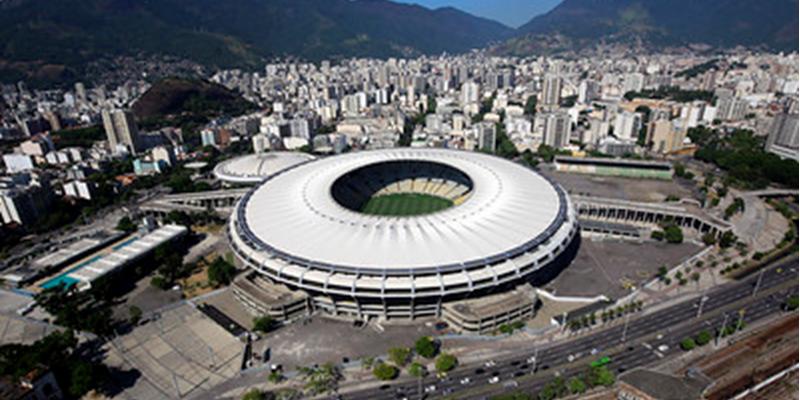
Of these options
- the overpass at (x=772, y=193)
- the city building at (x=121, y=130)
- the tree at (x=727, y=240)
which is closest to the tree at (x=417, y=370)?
the tree at (x=727, y=240)

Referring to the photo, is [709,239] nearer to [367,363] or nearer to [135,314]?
[367,363]

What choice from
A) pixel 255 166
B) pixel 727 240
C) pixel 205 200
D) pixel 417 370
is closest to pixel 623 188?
pixel 727 240

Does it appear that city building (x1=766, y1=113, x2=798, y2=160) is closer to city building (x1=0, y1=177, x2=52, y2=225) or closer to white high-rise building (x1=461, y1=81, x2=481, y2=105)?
white high-rise building (x1=461, y1=81, x2=481, y2=105)

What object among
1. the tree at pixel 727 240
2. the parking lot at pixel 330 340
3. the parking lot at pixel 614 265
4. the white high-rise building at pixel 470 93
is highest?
the white high-rise building at pixel 470 93

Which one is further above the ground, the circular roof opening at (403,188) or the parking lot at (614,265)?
the circular roof opening at (403,188)

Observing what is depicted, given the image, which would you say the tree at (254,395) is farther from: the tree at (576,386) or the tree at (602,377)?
the tree at (602,377)

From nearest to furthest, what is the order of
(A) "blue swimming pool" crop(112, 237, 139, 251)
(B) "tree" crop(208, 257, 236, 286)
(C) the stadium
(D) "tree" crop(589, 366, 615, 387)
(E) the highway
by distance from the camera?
(D) "tree" crop(589, 366, 615, 387) < (E) the highway < (C) the stadium < (B) "tree" crop(208, 257, 236, 286) < (A) "blue swimming pool" crop(112, 237, 139, 251)

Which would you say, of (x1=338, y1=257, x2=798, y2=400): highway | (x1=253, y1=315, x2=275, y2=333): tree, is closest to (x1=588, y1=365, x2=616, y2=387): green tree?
(x1=338, y1=257, x2=798, y2=400): highway
